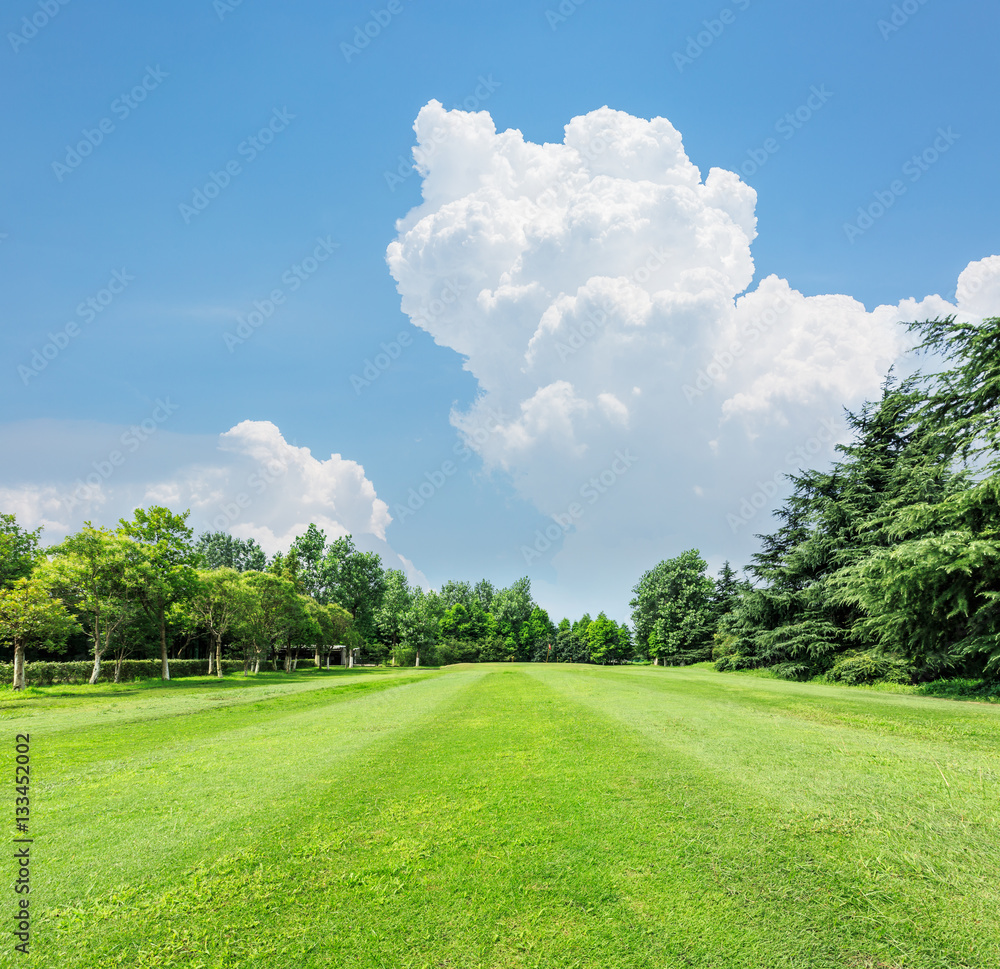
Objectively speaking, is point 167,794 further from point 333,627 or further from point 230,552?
point 230,552

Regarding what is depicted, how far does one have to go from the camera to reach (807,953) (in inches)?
130

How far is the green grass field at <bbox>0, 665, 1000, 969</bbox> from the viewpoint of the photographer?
3.43 metres

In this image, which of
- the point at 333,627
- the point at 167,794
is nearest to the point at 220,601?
the point at 333,627

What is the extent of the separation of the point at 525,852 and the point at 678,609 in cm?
6267

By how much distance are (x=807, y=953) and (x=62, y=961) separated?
A: 17.1 ft

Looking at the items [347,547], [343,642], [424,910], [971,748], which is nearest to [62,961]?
[424,910]

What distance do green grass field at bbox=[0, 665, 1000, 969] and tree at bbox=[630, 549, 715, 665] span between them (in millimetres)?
52194

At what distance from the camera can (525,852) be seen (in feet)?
15.7

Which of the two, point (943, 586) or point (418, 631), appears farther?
point (418, 631)

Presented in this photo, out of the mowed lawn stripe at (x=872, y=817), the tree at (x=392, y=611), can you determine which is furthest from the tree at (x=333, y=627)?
the mowed lawn stripe at (x=872, y=817)

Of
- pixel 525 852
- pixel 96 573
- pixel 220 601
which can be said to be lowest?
pixel 525 852

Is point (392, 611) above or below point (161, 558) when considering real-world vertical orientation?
below

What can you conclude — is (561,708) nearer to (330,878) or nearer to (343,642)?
(330,878)

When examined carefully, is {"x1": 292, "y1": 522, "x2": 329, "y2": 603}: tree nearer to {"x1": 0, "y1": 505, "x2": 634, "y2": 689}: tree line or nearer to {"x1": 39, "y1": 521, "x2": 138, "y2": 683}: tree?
{"x1": 0, "y1": 505, "x2": 634, "y2": 689}: tree line
